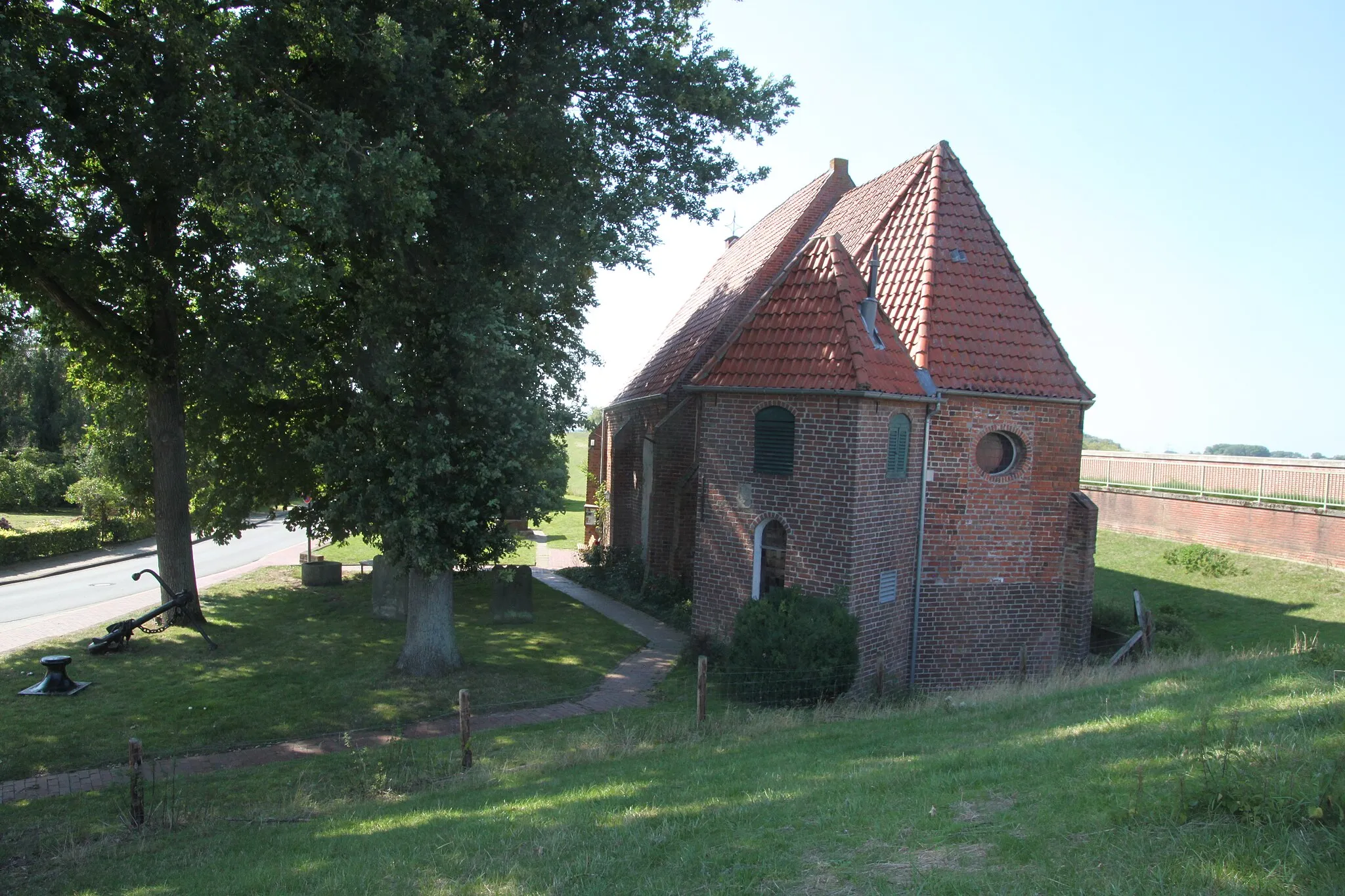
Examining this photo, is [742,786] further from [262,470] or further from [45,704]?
[262,470]

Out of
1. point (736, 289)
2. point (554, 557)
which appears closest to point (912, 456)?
point (736, 289)

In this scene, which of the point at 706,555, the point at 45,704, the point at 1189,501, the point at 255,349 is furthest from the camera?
the point at 1189,501

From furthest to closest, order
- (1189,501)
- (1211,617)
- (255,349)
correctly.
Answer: (1189,501) → (1211,617) → (255,349)

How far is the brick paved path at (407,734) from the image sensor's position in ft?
30.6

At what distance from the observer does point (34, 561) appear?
26719mm

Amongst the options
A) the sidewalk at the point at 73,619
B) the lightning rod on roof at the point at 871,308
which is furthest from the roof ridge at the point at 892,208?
the sidewalk at the point at 73,619

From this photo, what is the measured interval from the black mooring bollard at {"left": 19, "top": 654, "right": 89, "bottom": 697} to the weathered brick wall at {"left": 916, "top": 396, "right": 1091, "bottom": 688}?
13294 mm

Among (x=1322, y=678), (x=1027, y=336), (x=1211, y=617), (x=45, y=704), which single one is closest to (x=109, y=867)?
(x=45, y=704)

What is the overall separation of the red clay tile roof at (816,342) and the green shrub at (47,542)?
956 inches

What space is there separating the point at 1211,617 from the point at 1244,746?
1626 cm

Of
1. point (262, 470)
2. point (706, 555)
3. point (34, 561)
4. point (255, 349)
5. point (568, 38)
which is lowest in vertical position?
point (34, 561)

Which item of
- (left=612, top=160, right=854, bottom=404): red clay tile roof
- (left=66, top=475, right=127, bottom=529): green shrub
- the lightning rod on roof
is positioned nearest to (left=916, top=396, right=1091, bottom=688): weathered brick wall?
the lightning rod on roof

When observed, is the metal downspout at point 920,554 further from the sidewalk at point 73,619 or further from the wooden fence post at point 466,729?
the sidewalk at point 73,619

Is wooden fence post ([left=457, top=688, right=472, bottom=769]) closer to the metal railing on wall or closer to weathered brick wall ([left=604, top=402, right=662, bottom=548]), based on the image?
weathered brick wall ([left=604, top=402, right=662, bottom=548])
